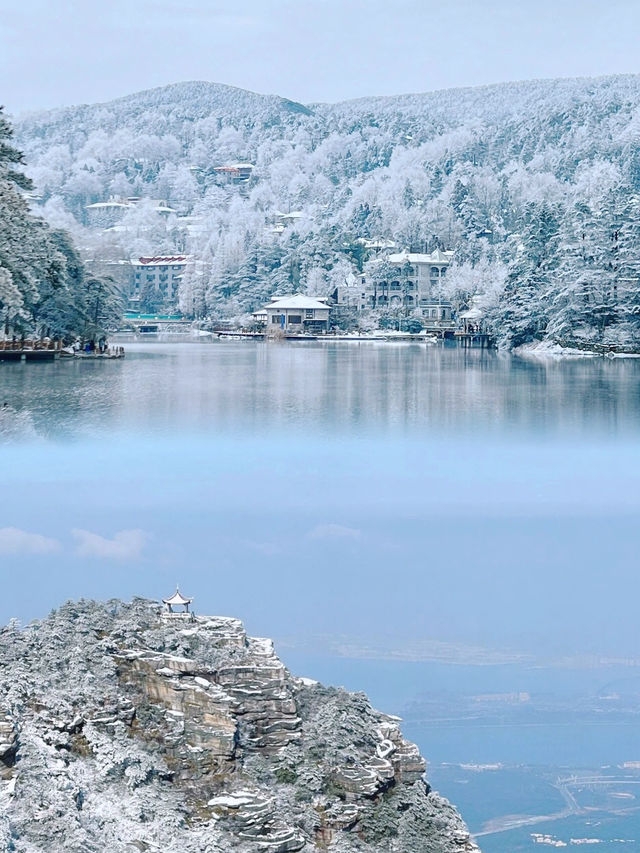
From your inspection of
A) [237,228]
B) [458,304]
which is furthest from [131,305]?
[458,304]

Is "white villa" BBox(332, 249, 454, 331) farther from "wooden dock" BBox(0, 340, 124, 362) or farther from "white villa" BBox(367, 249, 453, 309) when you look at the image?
"wooden dock" BBox(0, 340, 124, 362)

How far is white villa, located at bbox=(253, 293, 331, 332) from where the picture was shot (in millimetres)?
47719

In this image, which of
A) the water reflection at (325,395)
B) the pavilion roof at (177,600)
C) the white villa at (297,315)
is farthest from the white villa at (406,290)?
the pavilion roof at (177,600)

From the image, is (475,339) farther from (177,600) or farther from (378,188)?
(378,188)

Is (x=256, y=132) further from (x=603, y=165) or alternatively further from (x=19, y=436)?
(x=19, y=436)

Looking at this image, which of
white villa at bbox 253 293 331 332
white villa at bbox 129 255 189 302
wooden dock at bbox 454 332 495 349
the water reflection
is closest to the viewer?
the water reflection

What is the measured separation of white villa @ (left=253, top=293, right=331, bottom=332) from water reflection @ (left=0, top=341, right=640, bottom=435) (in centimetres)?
1762

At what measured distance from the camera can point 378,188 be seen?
76375mm

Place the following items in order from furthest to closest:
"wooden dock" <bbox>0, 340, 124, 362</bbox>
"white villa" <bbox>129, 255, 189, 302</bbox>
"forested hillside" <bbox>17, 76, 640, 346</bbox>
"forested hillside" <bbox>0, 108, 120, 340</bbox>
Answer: "white villa" <bbox>129, 255, 189, 302</bbox> < "forested hillside" <bbox>17, 76, 640, 346</bbox> < "wooden dock" <bbox>0, 340, 124, 362</bbox> < "forested hillside" <bbox>0, 108, 120, 340</bbox>

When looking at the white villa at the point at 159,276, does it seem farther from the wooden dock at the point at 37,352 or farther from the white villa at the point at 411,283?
the wooden dock at the point at 37,352

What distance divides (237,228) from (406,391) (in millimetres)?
48822

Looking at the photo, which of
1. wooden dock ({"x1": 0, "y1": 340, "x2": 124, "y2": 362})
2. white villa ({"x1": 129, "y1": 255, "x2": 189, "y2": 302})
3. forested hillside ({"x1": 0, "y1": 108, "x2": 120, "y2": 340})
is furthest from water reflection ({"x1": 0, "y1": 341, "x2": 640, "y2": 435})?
white villa ({"x1": 129, "y1": 255, "x2": 189, "y2": 302})

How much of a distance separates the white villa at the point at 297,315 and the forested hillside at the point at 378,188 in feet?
8.92

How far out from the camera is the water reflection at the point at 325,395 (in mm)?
15695
